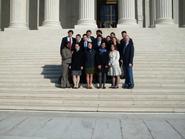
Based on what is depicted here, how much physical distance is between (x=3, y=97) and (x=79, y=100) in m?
3.36

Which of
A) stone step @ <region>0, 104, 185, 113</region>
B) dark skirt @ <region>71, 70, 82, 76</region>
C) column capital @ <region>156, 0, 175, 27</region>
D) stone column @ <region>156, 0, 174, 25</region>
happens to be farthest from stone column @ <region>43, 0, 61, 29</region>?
stone step @ <region>0, 104, 185, 113</region>

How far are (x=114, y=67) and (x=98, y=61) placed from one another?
2.89 feet

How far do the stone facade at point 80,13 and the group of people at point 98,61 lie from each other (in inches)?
524

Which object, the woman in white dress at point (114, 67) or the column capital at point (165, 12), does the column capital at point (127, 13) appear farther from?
the woman in white dress at point (114, 67)

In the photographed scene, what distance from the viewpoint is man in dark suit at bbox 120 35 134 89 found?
1634 cm

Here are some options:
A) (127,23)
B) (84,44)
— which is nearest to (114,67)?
(84,44)

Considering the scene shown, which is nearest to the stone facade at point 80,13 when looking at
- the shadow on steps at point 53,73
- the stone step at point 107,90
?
the shadow on steps at point 53,73

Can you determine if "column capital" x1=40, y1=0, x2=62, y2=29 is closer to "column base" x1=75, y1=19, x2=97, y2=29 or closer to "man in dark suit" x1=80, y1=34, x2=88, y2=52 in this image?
"column base" x1=75, y1=19, x2=97, y2=29

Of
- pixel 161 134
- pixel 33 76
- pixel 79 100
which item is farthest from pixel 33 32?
pixel 161 134

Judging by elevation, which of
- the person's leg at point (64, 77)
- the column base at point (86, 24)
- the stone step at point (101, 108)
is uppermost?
the column base at point (86, 24)

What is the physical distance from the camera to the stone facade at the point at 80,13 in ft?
100

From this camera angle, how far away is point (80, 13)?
101ft

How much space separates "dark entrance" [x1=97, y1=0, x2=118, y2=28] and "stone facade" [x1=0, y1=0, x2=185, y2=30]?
3.24 m

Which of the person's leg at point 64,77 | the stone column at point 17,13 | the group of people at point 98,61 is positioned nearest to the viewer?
the group of people at point 98,61
